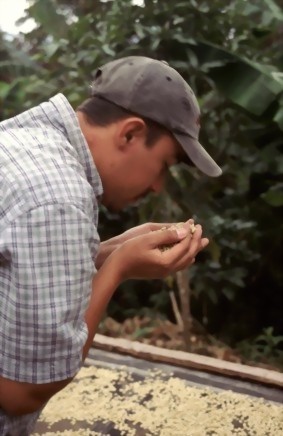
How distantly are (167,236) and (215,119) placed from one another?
6.65 ft

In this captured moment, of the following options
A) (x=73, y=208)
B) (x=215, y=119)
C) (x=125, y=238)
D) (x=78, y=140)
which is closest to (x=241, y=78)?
(x=215, y=119)

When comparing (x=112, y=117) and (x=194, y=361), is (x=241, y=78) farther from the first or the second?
(x=112, y=117)

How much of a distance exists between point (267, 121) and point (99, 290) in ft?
6.19

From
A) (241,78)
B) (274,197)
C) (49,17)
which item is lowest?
(274,197)

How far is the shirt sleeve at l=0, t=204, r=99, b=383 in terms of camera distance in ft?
3.44

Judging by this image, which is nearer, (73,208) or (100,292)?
(73,208)

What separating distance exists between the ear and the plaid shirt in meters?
0.10

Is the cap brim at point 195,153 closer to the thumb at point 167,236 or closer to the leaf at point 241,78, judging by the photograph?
the thumb at point 167,236

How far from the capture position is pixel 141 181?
4.15ft

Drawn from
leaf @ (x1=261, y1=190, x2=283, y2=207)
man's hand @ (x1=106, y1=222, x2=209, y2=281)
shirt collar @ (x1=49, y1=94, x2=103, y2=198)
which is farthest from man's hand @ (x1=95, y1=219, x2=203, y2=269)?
leaf @ (x1=261, y1=190, x2=283, y2=207)

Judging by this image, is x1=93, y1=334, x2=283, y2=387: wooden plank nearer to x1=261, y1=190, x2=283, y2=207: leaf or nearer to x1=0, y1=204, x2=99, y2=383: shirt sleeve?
x1=261, y1=190, x2=283, y2=207: leaf

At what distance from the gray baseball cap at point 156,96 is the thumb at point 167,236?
14cm

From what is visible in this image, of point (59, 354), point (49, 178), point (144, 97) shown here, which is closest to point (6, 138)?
point (49, 178)

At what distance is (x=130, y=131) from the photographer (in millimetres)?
1203
